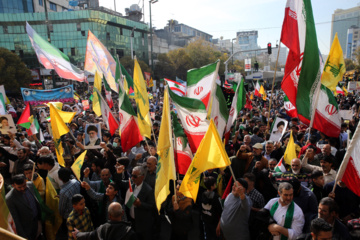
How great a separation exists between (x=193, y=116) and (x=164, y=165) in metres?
1.23

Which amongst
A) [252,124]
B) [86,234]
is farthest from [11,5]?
[86,234]

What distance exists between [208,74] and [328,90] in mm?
2423

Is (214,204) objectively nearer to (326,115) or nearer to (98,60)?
(326,115)

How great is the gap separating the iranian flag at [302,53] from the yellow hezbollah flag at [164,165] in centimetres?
252

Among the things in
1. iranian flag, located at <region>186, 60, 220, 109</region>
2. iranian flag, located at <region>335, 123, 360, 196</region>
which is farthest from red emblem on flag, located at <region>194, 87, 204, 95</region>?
iranian flag, located at <region>335, 123, 360, 196</region>

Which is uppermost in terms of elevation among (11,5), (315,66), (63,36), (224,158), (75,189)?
(11,5)

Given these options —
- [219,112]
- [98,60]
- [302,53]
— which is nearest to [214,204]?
[219,112]

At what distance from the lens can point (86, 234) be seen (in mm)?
3359

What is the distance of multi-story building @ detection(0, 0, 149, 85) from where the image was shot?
5122 centimetres

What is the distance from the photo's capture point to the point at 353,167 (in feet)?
11.1

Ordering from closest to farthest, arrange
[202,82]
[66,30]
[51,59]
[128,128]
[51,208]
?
[51,208] → [128,128] → [202,82] → [51,59] → [66,30]

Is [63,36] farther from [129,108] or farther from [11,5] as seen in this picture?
[129,108]

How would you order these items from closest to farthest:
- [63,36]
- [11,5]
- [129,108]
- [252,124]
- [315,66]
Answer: [315,66] < [129,108] < [252,124] < [11,5] < [63,36]

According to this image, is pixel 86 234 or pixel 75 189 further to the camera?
pixel 75 189
